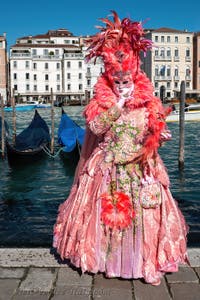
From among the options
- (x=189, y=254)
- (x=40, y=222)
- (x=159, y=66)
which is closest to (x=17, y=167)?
(x=40, y=222)

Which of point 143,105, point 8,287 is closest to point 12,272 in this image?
point 8,287

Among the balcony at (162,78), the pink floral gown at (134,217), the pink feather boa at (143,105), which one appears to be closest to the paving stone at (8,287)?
the pink floral gown at (134,217)


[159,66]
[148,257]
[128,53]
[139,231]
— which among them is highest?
[159,66]

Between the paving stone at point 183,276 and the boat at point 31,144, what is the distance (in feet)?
24.4

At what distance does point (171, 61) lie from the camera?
4928 centimetres

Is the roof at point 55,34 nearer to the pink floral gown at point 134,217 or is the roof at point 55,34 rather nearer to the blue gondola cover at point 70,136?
the blue gondola cover at point 70,136

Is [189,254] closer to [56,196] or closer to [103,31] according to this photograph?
[103,31]

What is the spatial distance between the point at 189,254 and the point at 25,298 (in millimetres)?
1079

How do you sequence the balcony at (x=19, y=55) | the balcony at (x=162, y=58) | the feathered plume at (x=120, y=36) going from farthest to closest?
the balcony at (x=162, y=58) → the balcony at (x=19, y=55) → the feathered plume at (x=120, y=36)

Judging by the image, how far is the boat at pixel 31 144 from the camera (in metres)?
9.38

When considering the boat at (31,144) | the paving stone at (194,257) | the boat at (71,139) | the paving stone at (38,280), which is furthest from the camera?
the boat at (71,139)

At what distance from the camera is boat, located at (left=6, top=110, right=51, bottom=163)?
30.8 ft

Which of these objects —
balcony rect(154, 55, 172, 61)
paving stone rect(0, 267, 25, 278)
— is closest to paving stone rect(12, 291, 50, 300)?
paving stone rect(0, 267, 25, 278)

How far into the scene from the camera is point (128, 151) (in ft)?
7.39
